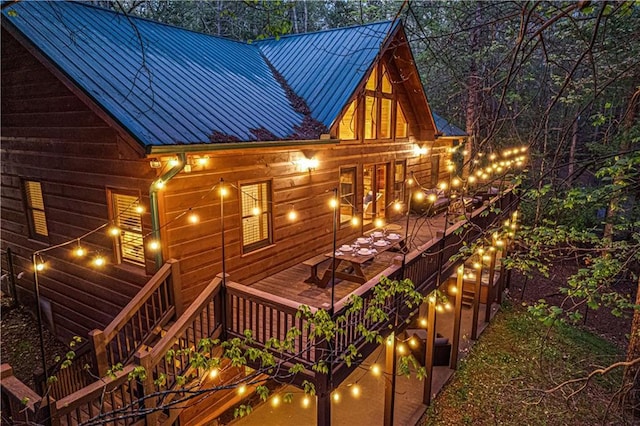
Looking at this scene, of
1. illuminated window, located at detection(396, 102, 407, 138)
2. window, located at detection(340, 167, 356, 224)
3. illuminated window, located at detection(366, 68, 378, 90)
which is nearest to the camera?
window, located at detection(340, 167, 356, 224)

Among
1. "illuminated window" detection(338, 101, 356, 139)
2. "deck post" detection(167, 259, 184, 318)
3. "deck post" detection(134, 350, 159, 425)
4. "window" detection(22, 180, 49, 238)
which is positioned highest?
"illuminated window" detection(338, 101, 356, 139)

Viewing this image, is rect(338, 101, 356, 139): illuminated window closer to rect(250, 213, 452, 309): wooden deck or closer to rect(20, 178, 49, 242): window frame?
rect(250, 213, 452, 309): wooden deck

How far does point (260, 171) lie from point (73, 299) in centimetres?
478

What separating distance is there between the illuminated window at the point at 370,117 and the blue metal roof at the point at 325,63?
1129 millimetres

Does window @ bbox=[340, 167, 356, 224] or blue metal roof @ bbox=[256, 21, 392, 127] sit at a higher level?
blue metal roof @ bbox=[256, 21, 392, 127]

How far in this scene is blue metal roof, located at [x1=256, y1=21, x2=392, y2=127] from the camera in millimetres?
9398

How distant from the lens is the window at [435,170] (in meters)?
16.0

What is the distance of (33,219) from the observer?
28.6 ft

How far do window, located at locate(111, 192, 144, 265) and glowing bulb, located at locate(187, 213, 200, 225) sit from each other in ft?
2.89

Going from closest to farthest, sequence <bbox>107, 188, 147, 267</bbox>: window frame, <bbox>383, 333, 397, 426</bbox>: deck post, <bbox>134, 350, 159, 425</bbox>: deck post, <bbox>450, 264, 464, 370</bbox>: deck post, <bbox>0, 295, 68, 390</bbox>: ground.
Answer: <bbox>134, 350, 159, 425</bbox>: deck post
<bbox>107, 188, 147, 267</bbox>: window frame
<bbox>383, 333, 397, 426</bbox>: deck post
<bbox>0, 295, 68, 390</bbox>: ground
<bbox>450, 264, 464, 370</bbox>: deck post

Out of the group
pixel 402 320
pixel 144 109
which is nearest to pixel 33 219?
pixel 144 109

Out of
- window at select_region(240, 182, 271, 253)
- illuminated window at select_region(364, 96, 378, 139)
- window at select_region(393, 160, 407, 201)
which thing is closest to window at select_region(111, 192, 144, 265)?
window at select_region(240, 182, 271, 253)

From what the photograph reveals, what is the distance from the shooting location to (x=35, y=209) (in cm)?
853

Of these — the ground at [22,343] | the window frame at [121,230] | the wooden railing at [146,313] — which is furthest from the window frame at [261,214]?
the ground at [22,343]
